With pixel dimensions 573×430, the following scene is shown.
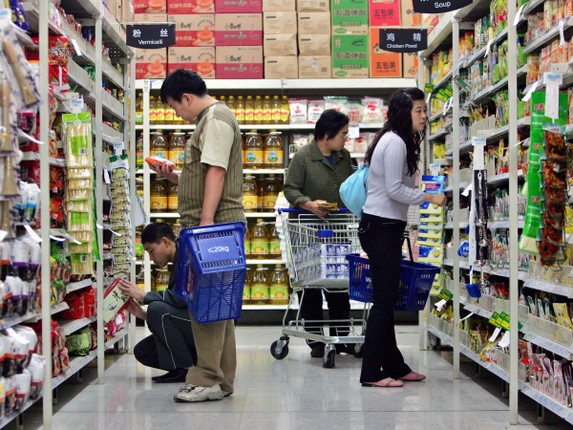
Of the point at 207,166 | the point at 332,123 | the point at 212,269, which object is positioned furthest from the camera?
the point at 332,123

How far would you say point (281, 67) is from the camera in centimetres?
825

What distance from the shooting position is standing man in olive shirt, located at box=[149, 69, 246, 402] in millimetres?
4395

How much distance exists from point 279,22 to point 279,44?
202 millimetres

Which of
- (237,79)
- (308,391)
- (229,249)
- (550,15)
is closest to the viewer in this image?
(550,15)

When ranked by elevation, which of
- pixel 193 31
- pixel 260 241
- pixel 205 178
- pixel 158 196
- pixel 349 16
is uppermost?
pixel 349 16

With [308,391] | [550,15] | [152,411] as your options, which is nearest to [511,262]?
[550,15]

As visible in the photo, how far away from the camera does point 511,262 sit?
13.2 ft

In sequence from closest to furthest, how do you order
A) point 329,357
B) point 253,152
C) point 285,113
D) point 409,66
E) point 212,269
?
point 212,269, point 329,357, point 253,152, point 285,113, point 409,66

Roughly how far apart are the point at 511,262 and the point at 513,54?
96cm

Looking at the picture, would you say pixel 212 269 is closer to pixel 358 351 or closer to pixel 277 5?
pixel 358 351

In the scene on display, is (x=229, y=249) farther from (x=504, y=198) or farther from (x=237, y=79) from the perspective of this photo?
(x=237, y=79)

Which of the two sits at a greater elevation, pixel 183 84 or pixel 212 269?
pixel 183 84

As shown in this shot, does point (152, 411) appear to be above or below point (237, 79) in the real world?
below

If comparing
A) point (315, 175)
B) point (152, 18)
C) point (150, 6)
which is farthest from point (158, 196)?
point (315, 175)
